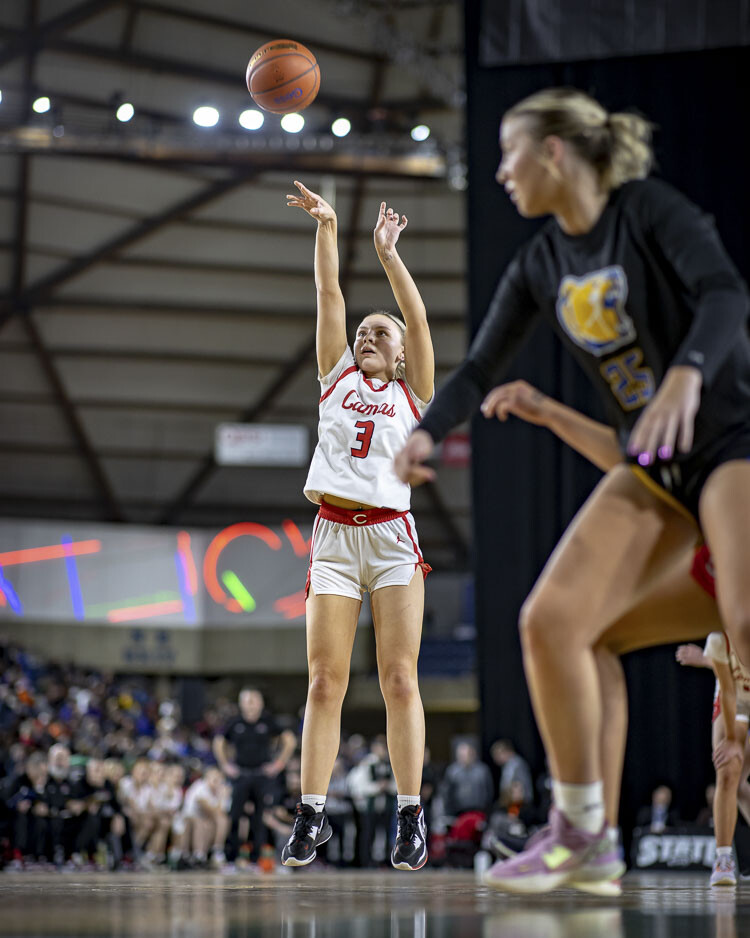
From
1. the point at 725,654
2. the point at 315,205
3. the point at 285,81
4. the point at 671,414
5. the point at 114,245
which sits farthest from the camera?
the point at 114,245

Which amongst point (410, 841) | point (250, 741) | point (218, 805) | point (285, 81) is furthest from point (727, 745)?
point (218, 805)

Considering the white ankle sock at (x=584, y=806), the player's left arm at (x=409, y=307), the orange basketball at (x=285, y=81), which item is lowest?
the white ankle sock at (x=584, y=806)

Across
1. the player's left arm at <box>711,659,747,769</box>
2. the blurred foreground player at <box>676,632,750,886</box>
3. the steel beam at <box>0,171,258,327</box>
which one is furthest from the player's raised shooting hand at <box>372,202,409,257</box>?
the steel beam at <box>0,171,258,327</box>

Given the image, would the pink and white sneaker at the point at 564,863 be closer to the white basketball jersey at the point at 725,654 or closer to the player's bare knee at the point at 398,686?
the player's bare knee at the point at 398,686

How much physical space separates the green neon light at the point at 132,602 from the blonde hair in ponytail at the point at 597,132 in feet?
82.7

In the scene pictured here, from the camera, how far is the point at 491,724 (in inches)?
524

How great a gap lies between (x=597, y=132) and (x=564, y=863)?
1967mm

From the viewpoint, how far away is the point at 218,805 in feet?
43.3

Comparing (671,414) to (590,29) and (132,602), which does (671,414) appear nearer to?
(590,29)

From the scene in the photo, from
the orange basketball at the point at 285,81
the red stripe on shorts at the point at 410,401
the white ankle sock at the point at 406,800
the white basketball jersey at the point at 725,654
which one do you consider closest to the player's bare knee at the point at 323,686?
the white ankle sock at the point at 406,800

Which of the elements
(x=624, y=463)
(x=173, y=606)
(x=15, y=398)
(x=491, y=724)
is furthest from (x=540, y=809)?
(x=15, y=398)

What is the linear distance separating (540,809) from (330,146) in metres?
12.2

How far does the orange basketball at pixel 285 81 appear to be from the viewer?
5828mm

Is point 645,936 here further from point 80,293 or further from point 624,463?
point 80,293
